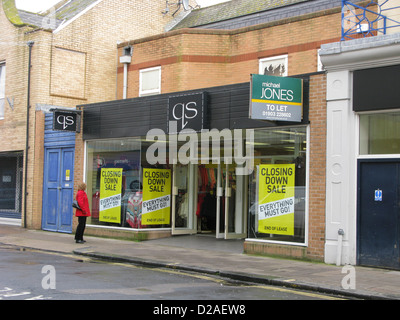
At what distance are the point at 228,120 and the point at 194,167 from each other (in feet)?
13.0

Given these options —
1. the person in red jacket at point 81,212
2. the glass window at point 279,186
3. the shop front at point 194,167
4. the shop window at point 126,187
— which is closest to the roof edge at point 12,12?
the shop front at point 194,167

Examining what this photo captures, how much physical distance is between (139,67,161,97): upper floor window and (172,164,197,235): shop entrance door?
3.72 metres

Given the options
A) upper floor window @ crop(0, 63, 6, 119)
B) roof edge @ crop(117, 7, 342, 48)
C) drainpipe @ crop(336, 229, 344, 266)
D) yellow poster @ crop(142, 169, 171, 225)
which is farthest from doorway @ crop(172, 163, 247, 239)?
upper floor window @ crop(0, 63, 6, 119)

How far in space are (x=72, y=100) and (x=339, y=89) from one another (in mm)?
11352

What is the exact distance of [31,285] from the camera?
8305 millimetres

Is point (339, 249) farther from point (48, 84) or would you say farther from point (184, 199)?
point (48, 84)

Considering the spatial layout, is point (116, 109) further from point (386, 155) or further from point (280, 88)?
point (386, 155)

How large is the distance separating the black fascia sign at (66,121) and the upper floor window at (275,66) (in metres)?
6.21

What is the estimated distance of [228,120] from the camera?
531 inches

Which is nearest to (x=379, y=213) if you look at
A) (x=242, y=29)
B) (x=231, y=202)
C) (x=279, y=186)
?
(x=279, y=186)

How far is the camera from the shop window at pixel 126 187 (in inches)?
629

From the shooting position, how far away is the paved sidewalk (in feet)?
29.5

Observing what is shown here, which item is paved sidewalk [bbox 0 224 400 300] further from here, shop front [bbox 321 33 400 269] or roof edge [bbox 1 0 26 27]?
roof edge [bbox 1 0 26 27]

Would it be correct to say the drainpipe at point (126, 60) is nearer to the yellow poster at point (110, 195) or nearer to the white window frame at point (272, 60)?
the yellow poster at point (110, 195)
